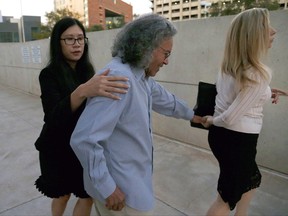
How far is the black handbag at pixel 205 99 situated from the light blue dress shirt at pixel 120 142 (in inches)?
26.4

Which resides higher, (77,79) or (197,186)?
(77,79)

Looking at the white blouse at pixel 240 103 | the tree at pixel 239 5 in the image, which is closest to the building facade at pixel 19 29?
the tree at pixel 239 5

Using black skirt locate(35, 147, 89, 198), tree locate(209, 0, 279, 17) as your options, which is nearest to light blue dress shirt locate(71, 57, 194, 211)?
black skirt locate(35, 147, 89, 198)

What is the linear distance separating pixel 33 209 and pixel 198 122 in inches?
69.4

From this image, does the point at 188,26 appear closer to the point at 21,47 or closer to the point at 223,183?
the point at 223,183

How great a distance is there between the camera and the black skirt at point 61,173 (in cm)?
168

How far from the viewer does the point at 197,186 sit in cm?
285

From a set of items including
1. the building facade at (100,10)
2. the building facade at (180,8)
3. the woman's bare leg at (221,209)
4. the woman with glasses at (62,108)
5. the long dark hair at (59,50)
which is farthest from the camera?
the building facade at (180,8)

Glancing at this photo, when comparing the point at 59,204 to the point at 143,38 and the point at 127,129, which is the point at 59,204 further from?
the point at 143,38

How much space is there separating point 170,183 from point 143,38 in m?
2.12

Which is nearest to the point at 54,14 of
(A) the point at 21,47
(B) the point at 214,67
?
(A) the point at 21,47

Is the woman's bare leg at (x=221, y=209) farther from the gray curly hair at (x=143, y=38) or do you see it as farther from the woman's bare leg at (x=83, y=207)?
the gray curly hair at (x=143, y=38)

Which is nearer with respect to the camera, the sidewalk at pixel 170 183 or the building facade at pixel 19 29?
the sidewalk at pixel 170 183

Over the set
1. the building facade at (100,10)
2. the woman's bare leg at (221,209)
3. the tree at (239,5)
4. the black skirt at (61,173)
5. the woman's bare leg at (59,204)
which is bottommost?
the woman's bare leg at (59,204)
